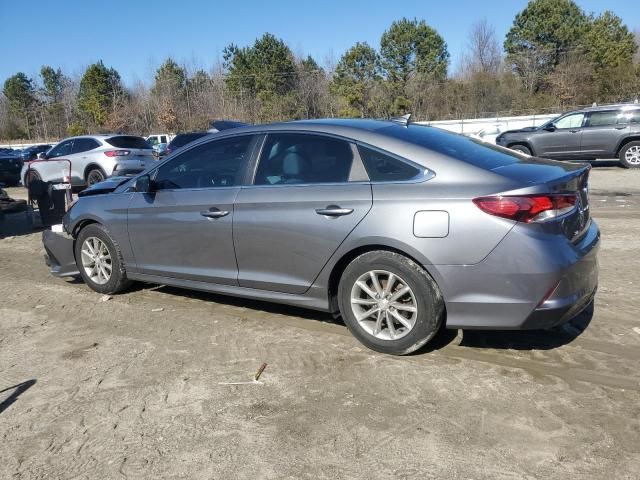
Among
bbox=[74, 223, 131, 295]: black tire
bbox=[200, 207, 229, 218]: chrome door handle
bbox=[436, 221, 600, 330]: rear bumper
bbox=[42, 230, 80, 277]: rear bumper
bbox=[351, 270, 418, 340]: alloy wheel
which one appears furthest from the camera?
bbox=[42, 230, 80, 277]: rear bumper

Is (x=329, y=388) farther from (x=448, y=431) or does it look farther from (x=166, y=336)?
(x=166, y=336)

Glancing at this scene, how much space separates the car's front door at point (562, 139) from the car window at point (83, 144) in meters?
12.6

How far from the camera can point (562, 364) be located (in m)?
3.87

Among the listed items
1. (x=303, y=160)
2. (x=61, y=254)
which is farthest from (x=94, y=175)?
(x=303, y=160)

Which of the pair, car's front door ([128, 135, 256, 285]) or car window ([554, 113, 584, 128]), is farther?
car window ([554, 113, 584, 128])

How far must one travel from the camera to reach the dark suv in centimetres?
1590

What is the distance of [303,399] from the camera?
355 cm

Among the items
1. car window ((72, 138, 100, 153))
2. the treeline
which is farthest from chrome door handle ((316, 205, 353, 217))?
the treeline

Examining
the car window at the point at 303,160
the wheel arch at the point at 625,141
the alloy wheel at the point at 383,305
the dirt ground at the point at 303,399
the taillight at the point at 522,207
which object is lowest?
the dirt ground at the point at 303,399

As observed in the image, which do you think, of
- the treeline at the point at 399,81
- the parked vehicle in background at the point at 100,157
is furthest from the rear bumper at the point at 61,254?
the treeline at the point at 399,81

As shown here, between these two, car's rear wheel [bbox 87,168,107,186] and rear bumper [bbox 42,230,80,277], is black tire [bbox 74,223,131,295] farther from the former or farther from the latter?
car's rear wheel [bbox 87,168,107,186]

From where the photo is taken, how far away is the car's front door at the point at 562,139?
16469 millimetres

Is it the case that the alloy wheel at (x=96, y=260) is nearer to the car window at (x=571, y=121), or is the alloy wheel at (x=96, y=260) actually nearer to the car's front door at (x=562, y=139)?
the car's front door at (x=562, y=139)

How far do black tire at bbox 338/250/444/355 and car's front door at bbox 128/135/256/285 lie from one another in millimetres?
1153
